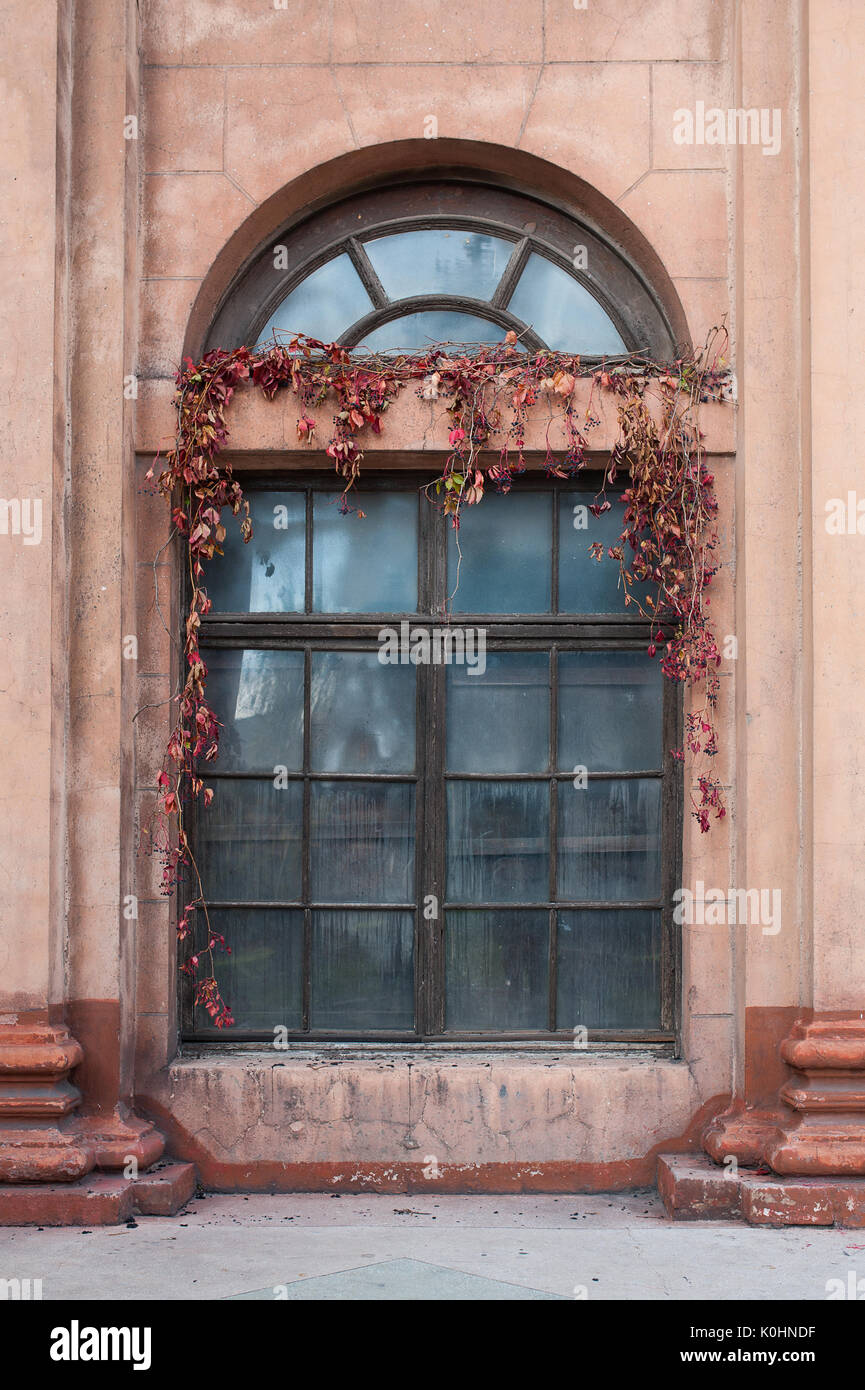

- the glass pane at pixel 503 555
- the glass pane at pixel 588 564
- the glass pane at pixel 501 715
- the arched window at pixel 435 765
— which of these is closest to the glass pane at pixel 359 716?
the arched window at pixel 435 765

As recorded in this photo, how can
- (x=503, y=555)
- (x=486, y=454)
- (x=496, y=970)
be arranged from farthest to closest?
(x=503, y=555) < (x=496, y=970) < (x=486, y=454)

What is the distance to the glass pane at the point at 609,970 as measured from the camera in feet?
17.4

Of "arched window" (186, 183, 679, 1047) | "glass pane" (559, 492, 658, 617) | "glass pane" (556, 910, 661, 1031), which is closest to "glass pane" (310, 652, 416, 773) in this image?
"arched window" (186, 183, 679, 1047)

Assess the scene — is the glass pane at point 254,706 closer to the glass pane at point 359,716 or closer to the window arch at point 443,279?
the glass pane at point 359,716

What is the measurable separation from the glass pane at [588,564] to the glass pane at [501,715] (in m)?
0.30

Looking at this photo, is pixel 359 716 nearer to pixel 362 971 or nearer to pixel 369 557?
pixel 369 557

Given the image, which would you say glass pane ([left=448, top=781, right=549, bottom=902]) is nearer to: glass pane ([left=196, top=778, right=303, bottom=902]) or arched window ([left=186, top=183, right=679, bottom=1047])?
arched window ([left=186, top=183, right=679, bottom=1047])

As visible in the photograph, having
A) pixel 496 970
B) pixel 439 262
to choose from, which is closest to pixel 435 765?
pixel 496 970

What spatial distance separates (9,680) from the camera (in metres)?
4.79

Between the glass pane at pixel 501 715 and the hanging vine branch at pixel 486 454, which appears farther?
the glass pane at pixel 501 715

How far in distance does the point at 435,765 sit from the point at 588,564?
1.10 meters

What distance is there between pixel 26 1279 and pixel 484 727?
2.71m

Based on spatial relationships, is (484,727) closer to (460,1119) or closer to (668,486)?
(668,486)

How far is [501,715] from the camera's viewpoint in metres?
5.38
